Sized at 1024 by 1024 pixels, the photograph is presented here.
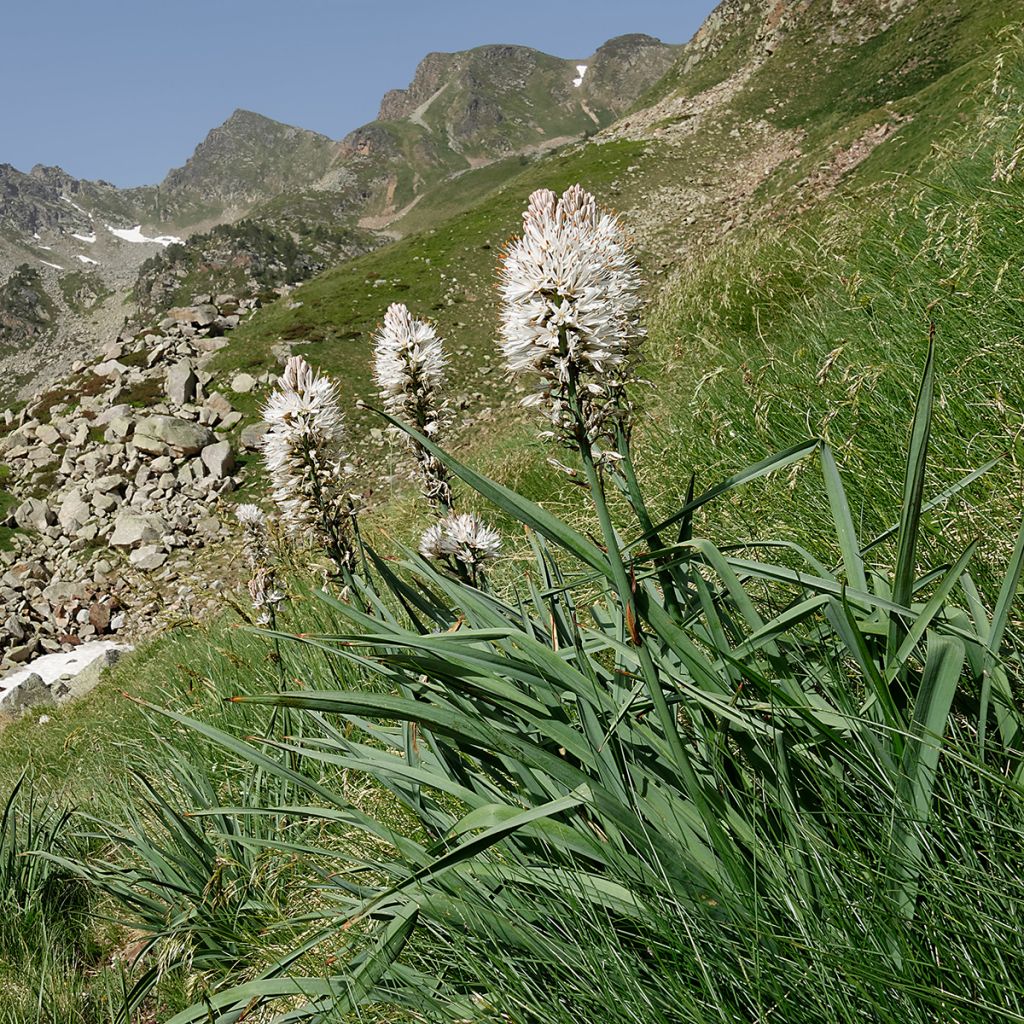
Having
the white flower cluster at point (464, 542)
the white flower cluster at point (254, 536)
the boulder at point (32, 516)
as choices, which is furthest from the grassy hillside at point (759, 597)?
the boulder at point (32, 516)

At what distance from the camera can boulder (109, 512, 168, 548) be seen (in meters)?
20.8

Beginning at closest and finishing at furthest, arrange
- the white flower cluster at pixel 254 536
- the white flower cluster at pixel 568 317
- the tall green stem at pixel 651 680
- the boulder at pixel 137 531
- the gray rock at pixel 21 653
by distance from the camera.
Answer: the tall green stem at pixel 651 680 → the white flower cluster at pixel 568 317 → the white flower cluster at pixel 254 536 → the gray rock at pixel 21 653 → the boulder at pixel 137 531

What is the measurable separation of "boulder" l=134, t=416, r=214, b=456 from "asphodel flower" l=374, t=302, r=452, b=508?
2161 centimetres

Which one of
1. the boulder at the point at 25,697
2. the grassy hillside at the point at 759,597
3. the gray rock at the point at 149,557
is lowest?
the boulder at the point at 25,697

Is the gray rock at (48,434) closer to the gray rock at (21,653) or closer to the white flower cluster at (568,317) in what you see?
the gray rock at (21,653)

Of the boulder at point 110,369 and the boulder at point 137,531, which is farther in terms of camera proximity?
the boulder at point 110,369

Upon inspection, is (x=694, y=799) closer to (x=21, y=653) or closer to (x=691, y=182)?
(x=21, y=653)

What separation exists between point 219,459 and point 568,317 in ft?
72.5

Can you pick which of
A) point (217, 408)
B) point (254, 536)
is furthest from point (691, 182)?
point (254, 536)

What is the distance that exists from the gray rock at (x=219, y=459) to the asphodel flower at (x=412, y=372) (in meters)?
20.4

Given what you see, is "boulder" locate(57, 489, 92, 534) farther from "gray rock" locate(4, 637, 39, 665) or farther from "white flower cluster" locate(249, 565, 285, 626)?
"white flower cluster" locate(249, 565, 285, 626)

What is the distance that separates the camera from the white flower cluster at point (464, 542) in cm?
313

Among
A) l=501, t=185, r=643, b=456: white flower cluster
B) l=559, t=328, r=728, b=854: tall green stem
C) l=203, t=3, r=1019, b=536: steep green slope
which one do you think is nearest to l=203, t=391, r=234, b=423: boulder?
l=203, t=3, r=1019, b=536: steep green slope

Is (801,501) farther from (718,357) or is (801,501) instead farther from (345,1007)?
(718,357)
